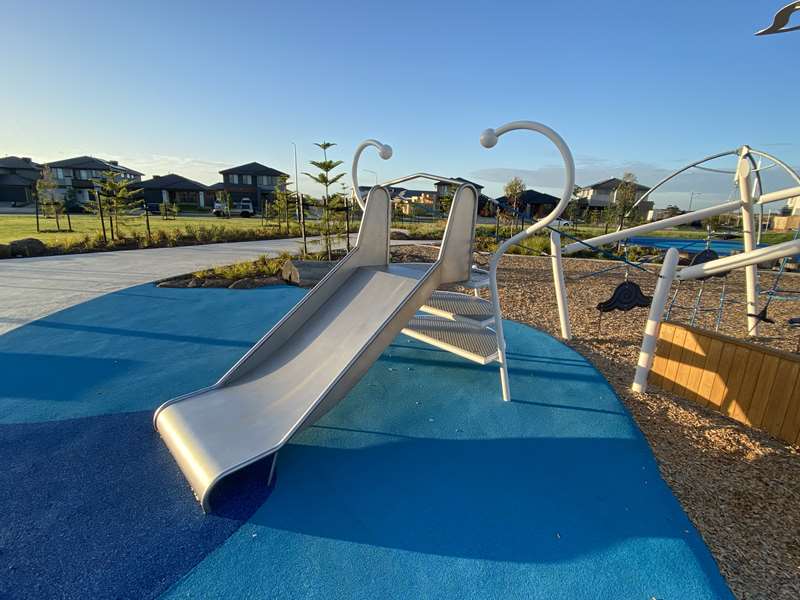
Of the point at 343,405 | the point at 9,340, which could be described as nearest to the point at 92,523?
the point at 343,405

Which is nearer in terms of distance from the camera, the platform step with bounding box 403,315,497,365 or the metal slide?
the metal slide

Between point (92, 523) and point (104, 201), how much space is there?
1744 centimetres

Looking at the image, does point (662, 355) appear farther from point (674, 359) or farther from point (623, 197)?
point (623, 197)

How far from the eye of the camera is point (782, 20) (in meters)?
4.02

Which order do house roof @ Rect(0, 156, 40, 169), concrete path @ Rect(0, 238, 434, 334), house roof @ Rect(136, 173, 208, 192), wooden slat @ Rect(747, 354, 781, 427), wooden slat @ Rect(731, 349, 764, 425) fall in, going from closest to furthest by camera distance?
wooden slat @ Rect(747, 354, 781, 427)
wooden slat @ Rect(731, 349, 764, 425)
concrete path @ Rect(0, 238, 434, 334)
house roof @ Rect(136, 173, 208, 192)
house roof @ Rect(0, 156, 40, 169)

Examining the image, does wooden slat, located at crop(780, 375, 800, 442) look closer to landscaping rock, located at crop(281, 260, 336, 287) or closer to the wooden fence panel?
the wooden fence panel

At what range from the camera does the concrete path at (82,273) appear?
24.0ft

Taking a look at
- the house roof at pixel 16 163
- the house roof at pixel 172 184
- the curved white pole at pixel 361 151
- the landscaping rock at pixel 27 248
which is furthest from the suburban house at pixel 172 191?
the curved white pole at pixel 361 151

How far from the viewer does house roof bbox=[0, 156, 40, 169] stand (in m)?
52.4

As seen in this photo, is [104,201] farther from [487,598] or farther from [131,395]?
[487,598]

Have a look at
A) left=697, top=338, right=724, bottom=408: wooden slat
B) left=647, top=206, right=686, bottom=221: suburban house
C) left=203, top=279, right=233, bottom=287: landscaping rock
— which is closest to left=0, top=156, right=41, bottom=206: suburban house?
left=203, top=279, right=233, bottom=287: landscaping rock

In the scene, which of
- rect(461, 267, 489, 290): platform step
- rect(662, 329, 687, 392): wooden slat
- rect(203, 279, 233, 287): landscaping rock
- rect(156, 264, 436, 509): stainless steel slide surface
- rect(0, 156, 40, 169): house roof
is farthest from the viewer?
rect(0, 156, 40, 169): house roof

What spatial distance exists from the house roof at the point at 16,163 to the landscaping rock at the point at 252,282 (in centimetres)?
6544

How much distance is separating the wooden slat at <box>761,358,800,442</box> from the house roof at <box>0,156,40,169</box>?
74853mm
